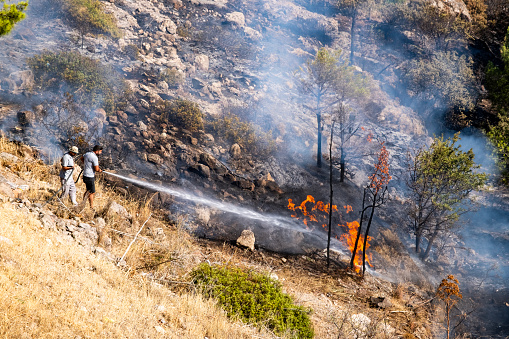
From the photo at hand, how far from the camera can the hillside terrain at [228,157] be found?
5.09 metres

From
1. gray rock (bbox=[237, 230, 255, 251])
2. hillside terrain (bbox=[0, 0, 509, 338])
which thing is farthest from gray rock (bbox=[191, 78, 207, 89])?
gray rock (bbox=[237, 230, 255, 251])

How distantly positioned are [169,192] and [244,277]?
27.2 ft

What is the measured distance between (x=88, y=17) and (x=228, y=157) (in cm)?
1369

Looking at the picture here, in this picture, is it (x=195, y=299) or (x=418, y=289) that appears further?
(x=418, y=289)

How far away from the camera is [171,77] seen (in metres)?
21.0

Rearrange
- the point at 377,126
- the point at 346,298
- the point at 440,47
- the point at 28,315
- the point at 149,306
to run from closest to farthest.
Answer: the point at 28,315, the point at 149,306, the point at 346,298, the point at 377,126, the point at 440,47

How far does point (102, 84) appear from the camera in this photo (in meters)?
17.2

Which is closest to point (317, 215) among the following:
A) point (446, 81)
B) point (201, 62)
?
point (201, 62)

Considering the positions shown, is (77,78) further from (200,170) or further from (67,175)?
(67,175)

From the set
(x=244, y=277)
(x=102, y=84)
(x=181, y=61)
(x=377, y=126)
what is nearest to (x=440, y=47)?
(x=377, y=126)

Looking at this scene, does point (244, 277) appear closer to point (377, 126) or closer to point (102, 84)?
point (102, 84)

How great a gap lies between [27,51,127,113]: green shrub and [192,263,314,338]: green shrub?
1389 centimetres

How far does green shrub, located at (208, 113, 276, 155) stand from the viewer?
19266 mm

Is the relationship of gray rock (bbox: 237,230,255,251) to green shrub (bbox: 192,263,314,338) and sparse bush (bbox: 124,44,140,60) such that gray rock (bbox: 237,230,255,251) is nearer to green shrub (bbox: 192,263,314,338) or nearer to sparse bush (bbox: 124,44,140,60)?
green shrub (bbox: 192,263,314,338)
